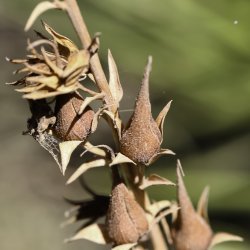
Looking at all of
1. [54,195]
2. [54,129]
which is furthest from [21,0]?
[54,195]

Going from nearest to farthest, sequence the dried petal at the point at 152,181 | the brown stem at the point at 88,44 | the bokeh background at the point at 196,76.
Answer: the brown stem at the point at 88,44 → the dried petal at the point at 152,181 → the bokeh background at the point at 196,76

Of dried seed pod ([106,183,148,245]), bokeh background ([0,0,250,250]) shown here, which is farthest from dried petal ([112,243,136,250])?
bokeh background ([0,0,250,250])

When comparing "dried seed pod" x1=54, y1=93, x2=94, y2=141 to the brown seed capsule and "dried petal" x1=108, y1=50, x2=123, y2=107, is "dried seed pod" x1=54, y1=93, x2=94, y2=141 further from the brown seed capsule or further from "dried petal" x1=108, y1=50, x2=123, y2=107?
the brown seed capsule

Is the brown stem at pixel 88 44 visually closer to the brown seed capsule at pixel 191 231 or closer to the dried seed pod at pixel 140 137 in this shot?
the dried seed pod at pixel 140 137

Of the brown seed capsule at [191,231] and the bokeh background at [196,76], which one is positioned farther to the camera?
the bokeh background at [196,76]

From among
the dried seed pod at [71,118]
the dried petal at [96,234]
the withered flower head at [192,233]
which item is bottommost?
the withered flower head at [192,233]

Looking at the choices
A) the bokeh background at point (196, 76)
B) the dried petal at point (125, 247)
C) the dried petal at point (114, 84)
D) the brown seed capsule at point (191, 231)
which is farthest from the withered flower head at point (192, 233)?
the bokeh background at point (196, 76)

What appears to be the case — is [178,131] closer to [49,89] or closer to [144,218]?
[144,218]

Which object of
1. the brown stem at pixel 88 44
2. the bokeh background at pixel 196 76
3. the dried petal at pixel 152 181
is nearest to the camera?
the brown stem at pixel 88 44
